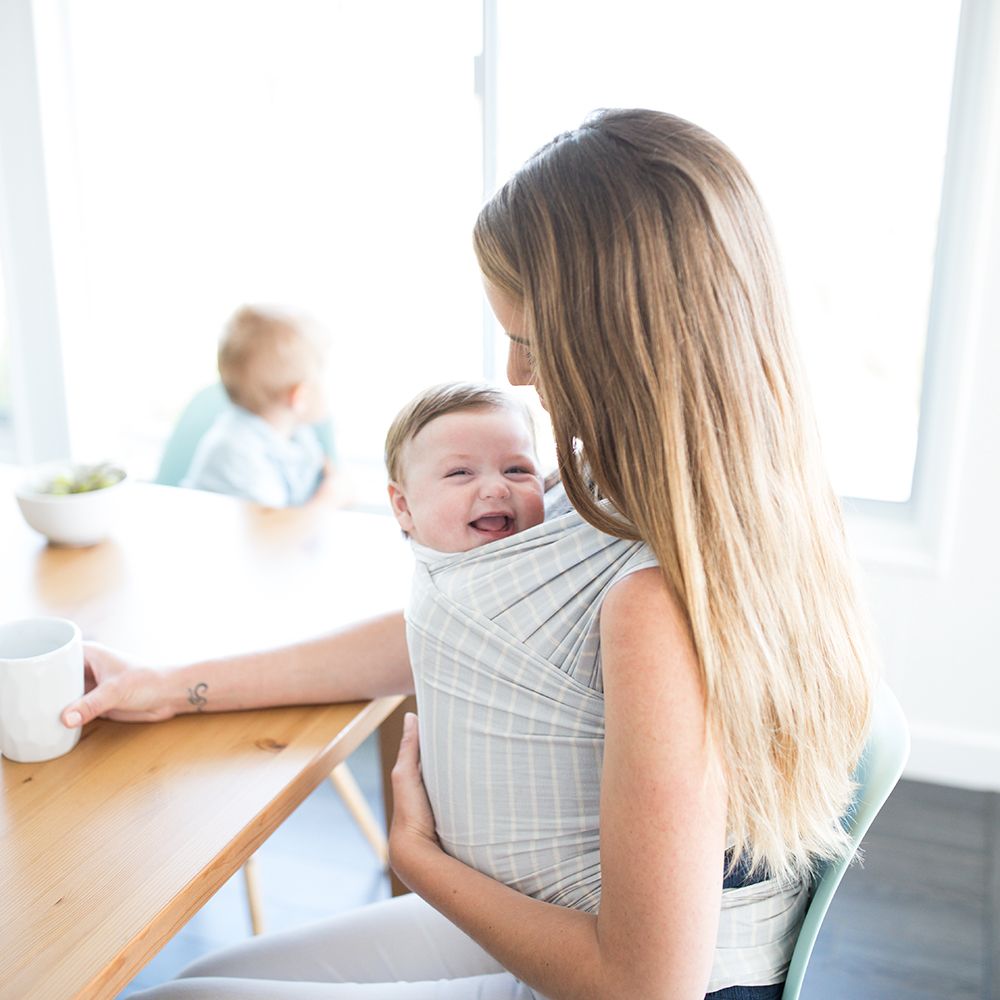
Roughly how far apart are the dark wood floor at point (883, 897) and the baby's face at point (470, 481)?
113cm

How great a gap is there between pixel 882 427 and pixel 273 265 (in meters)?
1.63

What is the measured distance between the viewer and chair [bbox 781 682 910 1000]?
91 cm

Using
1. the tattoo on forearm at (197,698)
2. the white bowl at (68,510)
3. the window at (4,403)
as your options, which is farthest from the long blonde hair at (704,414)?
the window at (4,403)

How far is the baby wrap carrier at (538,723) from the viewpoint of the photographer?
917mm

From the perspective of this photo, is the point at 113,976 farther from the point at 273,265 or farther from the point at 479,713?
the point at 273,265

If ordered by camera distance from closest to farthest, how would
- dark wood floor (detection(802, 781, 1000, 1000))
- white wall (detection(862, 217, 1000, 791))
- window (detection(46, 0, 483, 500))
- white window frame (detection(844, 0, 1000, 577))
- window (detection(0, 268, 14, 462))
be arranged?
dark wood floor (detection(802, 781, 1000, 1000))
white window frame (detection(844, 0, 1000, 577))
white wall (detection(862, 217, 1000, 791))
window (detection(46, 0, 483, 500))
window (detection(0, 268, 14, 462))

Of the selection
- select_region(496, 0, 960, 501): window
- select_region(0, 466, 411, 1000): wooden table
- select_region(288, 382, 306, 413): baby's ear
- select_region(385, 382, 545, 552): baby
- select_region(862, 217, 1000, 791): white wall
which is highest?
select_region(496, 0, 960, 501): window

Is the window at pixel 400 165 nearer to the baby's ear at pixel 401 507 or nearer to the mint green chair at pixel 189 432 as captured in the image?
the mint green chair at pixel 189 432

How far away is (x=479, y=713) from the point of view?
981mm

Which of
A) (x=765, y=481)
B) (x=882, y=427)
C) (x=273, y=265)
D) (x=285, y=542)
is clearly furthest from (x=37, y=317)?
(x=765, y=481)

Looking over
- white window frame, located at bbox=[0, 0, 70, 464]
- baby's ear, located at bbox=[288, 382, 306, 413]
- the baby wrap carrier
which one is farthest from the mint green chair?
the baby wrap carrier

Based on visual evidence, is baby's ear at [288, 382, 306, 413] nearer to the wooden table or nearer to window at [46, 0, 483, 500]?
window at [46, 0, 483, 500]

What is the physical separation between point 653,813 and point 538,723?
169mm

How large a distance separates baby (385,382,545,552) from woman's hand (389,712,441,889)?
9.0 inches
